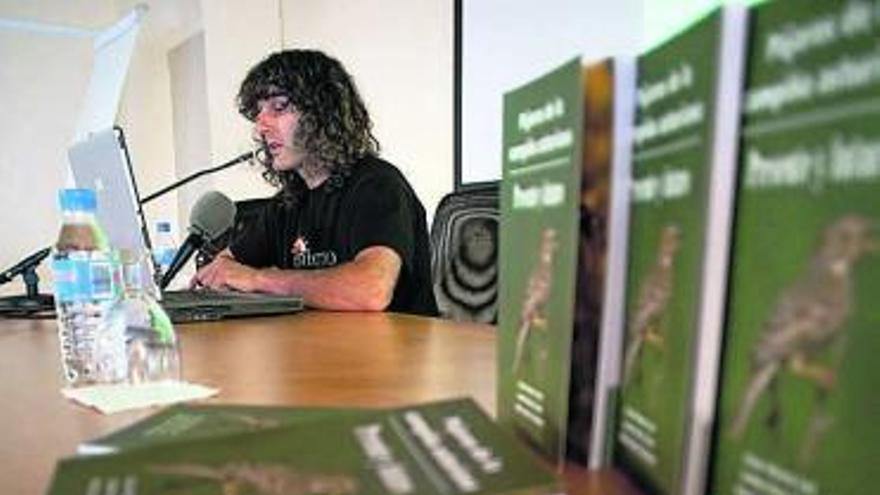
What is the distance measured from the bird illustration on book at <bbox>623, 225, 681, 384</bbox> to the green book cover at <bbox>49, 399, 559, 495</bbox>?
85mm

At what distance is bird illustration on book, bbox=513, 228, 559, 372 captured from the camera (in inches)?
18.3

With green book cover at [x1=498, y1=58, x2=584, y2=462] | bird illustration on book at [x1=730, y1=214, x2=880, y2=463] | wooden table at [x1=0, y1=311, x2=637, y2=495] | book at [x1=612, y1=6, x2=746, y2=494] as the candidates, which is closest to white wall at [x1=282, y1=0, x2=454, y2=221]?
wooden table at [x1=0, y1=311, x2=637, y2=495]

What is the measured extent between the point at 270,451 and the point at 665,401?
204mm

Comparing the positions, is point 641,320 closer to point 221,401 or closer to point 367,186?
point 221,401

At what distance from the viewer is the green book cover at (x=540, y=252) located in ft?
1.43

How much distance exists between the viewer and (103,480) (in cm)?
39

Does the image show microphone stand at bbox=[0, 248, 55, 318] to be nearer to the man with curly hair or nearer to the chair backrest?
the man with curly hair

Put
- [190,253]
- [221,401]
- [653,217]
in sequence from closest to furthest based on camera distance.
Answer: [653,217]
[221,401]
[190,253]

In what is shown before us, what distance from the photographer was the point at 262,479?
1.24 feet

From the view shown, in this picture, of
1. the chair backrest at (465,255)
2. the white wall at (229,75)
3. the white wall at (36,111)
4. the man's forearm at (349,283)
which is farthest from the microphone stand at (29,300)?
the white wall at (36,111)

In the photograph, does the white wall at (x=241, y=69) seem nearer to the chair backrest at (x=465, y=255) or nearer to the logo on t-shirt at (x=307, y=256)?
the chair backrest at (x=465, y=255)

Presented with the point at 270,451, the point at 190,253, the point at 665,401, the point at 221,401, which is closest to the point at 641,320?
the point at 665,401

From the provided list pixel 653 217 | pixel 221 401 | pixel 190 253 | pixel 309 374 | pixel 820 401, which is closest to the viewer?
pixel 820 401

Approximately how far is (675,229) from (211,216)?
134cm
